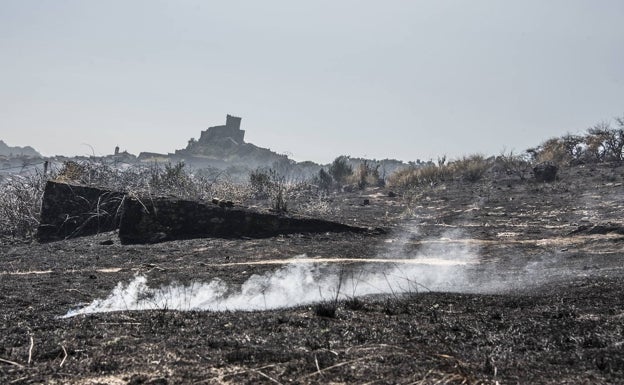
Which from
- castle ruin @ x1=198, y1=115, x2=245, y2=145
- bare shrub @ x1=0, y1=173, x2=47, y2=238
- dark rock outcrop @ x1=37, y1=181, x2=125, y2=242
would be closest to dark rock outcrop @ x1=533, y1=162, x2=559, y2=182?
dark rock outcrop @ x1=37, y1=181, x2=125, y2=242

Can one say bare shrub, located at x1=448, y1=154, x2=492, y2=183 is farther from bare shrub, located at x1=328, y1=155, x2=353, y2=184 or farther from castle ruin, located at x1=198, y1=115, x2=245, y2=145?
castle ruin, located at x1=198, y1=115, x2=245, y2=145

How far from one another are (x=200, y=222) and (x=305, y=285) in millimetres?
6567

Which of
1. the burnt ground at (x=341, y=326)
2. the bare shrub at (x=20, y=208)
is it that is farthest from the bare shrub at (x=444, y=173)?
the bare shrub at (x=20, y=208)

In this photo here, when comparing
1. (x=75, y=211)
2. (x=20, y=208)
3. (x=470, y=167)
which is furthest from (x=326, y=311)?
(x=470, y=167)

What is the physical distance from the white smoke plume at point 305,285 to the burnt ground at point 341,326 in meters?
0.23

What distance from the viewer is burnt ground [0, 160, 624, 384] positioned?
141 inches

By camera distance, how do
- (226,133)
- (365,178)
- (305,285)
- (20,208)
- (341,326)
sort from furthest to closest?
(226,133) → (365,178) → (20,208) → (305,285) → (341,326)

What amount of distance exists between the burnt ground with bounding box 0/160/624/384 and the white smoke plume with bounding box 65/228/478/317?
0.75 feet

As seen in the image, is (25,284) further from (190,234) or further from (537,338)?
(537,338)

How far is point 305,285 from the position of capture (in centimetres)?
820

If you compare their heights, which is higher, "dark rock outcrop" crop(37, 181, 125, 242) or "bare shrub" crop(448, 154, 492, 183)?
"bare shrub" crop(448, 154, 492, 183)

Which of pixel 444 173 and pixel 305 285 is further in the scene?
pixel 444 173

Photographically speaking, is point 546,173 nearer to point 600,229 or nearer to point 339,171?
point 600,229

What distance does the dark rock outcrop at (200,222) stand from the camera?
13844 mm
